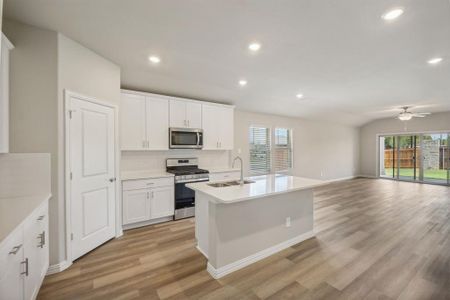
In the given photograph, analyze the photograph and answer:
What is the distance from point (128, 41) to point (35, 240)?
228 centimetres

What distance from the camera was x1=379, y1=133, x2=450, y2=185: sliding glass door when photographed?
750cm

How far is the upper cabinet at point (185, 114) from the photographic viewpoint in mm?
4172

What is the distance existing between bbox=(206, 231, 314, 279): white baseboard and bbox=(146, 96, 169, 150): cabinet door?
2.50 metres

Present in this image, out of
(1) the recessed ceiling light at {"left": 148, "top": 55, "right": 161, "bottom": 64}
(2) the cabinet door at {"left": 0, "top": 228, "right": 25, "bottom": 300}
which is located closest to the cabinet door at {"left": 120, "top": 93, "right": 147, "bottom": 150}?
(1) the recessed ceiling light at {"left": 148, "top": 55, "right": 161, "bottom": 64}

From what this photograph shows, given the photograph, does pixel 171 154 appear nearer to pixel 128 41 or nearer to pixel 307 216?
pixel 128 41

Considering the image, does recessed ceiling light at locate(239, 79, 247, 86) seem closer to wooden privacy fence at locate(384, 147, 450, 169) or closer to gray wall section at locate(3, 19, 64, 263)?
gray wall section at locate(3, 19, 64, 263)

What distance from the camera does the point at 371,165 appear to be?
30.1 feet

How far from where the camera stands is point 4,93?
6.19 ft

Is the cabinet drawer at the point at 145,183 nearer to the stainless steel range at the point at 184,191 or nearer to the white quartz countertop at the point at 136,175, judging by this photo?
the white quartz countertop at the point at 136,175

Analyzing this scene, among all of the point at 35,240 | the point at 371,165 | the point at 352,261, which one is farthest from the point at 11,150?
the point at 371,165

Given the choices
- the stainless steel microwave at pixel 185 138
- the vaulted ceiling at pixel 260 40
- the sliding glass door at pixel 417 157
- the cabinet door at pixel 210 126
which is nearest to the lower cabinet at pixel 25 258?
the vaulted ceiling at pixel 260 40

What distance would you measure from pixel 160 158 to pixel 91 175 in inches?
66.5

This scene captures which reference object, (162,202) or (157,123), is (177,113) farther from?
(162,202)

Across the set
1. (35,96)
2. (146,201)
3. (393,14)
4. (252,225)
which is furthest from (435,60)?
(35,96)
